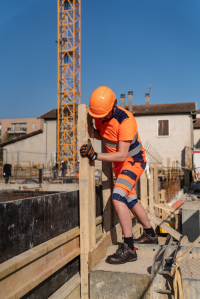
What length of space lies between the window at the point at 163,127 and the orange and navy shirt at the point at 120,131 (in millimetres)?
31125

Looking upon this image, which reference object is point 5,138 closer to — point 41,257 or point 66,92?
point 66,92

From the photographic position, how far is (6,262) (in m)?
2.05

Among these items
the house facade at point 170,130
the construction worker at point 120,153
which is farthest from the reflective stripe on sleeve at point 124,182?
the house facade at point 170,130

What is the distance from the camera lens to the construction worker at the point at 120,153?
124 inches

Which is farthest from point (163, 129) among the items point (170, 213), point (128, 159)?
point (128, 159)

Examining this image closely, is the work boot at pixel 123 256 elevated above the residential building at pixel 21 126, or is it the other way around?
the residential building at pixel 21 126

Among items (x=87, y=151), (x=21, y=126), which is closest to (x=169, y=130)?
(x=87, y=151)

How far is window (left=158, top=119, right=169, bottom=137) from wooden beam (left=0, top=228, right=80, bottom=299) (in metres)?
32.0

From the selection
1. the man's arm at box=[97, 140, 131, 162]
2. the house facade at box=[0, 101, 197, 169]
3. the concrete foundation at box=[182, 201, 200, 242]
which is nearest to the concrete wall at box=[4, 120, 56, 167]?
A: the house facade at box=[0, 101, 197, 169]

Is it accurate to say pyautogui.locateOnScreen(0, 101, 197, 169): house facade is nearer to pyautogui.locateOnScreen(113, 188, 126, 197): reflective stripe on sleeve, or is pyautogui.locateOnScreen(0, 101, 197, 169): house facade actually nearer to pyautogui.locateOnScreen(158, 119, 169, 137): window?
pyautogui.locateOnScreen(158, 119, 169, 137): window

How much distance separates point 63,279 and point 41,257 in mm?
587

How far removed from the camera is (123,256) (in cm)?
313

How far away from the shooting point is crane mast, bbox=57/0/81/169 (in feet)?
131

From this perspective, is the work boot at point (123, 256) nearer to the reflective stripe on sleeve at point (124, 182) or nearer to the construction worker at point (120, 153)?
the construction worker at point (120, 153)
